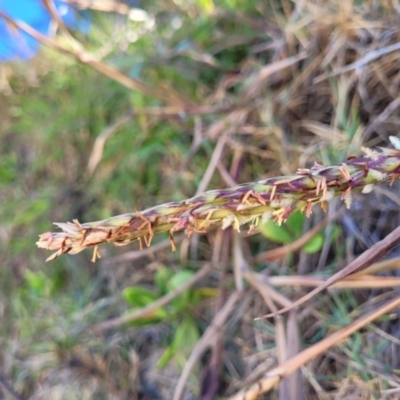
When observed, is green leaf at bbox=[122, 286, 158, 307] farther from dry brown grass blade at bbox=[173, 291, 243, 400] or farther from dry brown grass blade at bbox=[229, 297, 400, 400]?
dry brown grass blade at bbox=[229, 297, 400, 400]

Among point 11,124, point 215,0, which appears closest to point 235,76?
point 215,0

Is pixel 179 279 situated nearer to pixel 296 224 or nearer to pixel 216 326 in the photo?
pixel 216 326

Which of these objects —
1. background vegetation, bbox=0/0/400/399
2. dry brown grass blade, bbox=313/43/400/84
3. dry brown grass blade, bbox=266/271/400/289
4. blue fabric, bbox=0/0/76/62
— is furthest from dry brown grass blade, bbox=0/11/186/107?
blue fabric, bbox=0/0/76/62

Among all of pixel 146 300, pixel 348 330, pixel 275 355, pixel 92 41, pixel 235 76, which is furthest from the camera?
pixel 92 41

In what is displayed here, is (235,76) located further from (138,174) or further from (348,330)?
(348,330)

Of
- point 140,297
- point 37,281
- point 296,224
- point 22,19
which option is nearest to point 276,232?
point 296,224

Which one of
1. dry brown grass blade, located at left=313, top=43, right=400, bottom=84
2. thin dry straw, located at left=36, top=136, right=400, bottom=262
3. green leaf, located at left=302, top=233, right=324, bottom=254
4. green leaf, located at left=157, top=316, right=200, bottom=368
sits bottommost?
green leaf, located at left=157, top=316, right=200, bottom=368

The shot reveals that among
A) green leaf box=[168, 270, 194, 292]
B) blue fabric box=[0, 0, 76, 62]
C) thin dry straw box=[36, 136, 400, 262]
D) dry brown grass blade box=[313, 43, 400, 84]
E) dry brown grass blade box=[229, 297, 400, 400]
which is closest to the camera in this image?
thin dry straw box=[36, 136, 400, 262]
